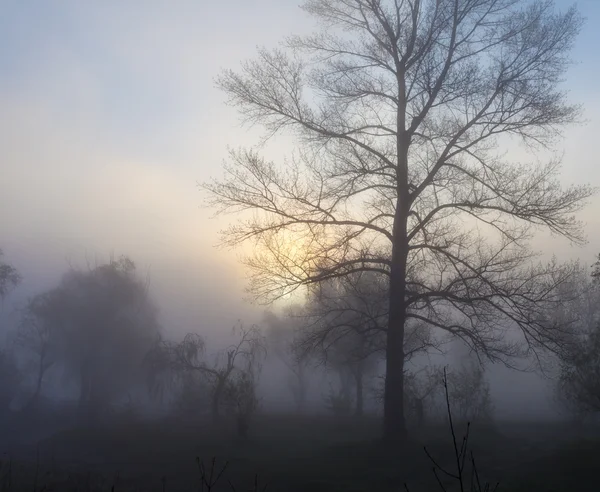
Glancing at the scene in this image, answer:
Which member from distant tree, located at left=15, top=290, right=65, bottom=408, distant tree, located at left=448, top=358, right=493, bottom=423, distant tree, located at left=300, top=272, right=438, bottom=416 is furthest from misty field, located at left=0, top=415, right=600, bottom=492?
distant tree, located at left=15, top=290, right=65, bottom=408

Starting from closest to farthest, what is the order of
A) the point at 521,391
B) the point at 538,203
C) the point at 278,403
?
1. the point at 538,203
2. the point at 278,403
3. the point at 521,391

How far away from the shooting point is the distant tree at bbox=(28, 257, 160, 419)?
39.8 m

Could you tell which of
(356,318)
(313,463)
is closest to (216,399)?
(313,463)

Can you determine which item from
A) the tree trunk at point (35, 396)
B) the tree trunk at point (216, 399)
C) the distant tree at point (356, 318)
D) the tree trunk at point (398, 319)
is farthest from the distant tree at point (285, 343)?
the tree trunk at point (398, 319)

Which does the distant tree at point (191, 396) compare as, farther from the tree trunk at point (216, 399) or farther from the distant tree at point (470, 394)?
the distant tree at point (470, 394)

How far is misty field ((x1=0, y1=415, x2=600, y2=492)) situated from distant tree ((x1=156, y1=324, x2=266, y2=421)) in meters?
4.18

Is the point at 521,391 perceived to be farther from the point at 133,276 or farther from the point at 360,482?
the point at 360,482

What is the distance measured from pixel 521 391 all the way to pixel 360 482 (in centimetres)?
6360

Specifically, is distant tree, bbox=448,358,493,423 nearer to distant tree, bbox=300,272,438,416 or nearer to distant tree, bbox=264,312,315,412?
distant tree, bbox=300,272,438,416

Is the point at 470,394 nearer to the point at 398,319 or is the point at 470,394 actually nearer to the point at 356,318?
the point at 356,318

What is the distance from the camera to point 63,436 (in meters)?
29.6

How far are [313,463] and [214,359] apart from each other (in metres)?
19.2

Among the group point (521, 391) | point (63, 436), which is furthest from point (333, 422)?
point (521, 391)

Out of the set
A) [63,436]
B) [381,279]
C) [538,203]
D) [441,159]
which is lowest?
[63,436]
